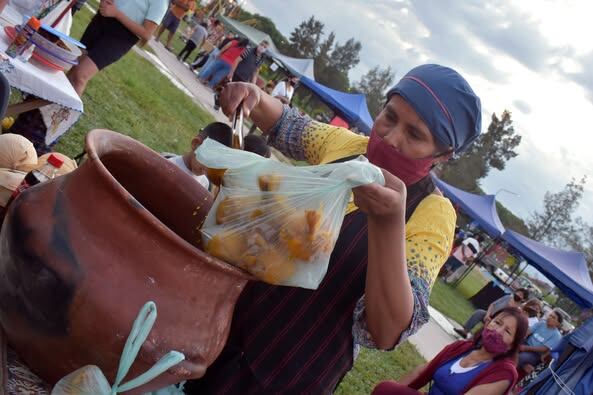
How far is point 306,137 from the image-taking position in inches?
68.0

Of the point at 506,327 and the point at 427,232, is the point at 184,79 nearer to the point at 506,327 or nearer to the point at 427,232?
the point at 506,327

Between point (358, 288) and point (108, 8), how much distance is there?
3.08m

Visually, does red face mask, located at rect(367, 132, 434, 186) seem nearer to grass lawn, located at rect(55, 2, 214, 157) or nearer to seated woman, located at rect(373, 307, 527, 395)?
seated woman, located at rect(373, 307, 527, 395)

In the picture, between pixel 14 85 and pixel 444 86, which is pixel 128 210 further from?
pixel 14 85

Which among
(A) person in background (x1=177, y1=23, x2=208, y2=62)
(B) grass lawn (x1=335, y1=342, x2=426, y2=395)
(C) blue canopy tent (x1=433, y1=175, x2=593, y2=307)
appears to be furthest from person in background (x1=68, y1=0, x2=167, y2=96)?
(A) person in background (x1=177, y1=23, x2=208, y2=62)

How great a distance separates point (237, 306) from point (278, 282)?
385 mm

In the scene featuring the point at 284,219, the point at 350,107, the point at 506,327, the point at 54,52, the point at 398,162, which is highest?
the point at 350,107

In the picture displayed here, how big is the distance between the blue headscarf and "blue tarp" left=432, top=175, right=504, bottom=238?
1760 centimetres

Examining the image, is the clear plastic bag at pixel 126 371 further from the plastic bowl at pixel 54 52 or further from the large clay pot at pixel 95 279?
the plastic bowl at pixel 54 52

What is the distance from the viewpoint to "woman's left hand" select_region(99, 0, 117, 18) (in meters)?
3.45

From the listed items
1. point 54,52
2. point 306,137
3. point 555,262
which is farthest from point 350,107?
point 306,137

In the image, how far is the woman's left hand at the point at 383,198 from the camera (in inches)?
37.4

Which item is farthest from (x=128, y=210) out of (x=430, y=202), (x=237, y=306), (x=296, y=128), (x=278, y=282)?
(x=296, y=128)

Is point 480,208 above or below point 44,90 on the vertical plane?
above
